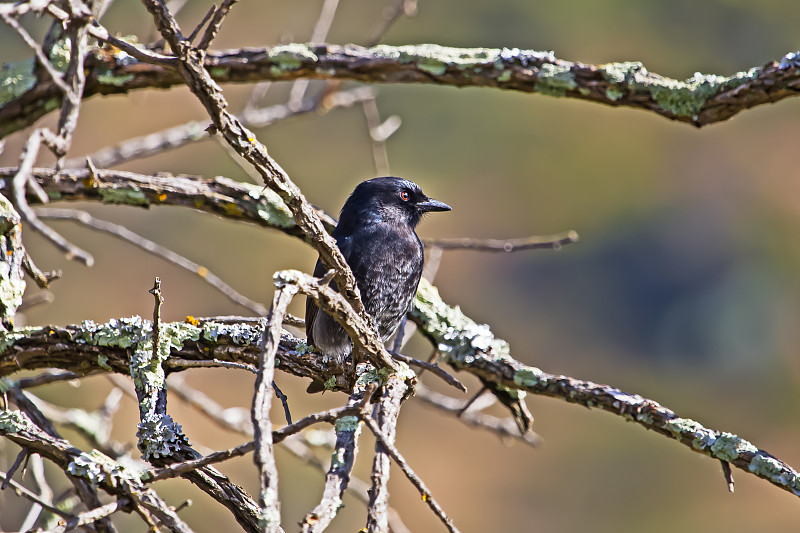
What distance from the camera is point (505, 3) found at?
43.1 feet

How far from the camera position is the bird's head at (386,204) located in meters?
4.02

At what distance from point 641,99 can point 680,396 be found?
8142 millimetres

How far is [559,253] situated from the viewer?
37.6 feet

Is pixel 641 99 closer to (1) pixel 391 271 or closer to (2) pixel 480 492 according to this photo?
(1) pixel 391 271

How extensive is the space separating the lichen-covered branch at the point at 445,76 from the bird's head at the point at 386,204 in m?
0.77

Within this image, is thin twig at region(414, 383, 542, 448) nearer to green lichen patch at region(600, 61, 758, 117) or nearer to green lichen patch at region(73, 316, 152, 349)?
green lichen patch at region(73, 316, 152, 349)

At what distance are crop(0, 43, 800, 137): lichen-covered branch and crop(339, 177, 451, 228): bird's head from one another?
773mm

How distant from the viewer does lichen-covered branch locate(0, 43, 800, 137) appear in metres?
3.10

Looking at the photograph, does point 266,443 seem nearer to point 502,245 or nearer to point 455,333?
point 455,333

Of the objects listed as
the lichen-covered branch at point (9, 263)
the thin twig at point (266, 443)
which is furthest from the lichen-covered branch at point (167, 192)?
the thin twig at point (266, 443)

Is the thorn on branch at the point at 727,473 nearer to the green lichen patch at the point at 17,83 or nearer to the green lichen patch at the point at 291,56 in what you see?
the green lichen patch at the point at 291,56

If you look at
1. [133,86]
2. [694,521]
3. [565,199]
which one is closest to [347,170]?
[565,199]

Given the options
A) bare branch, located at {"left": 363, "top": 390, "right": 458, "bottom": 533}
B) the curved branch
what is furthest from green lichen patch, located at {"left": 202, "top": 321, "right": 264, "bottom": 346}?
bare branch, located at {"left": 363, "top": 390, "right": 458, "bottom": 533}

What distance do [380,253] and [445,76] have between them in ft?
2.87
